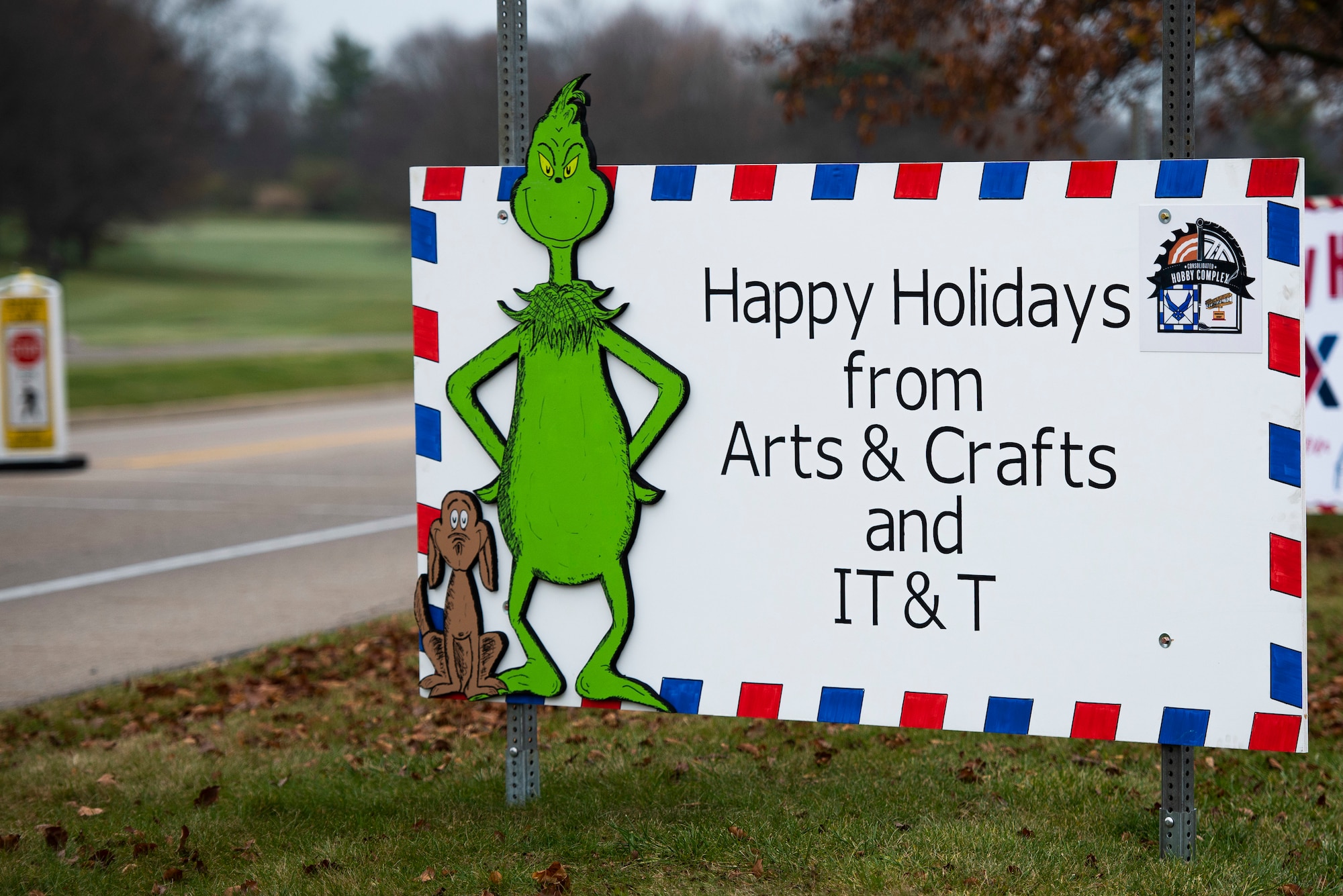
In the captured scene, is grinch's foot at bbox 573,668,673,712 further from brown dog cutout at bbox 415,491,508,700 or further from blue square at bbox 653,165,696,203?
blue square at bbox 653,165,696,203

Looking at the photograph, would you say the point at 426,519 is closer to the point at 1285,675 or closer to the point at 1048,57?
the point at 1285,675

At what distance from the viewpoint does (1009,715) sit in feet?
12.7

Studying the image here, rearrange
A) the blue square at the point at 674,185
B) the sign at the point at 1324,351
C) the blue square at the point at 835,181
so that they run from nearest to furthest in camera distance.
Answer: the blue square at the point at 835,181 < the blue square at the point at 674,185 < the sign at the point at 1324,351

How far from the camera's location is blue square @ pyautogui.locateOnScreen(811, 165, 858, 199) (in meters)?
3.88

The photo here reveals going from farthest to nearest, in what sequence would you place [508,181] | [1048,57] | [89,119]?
[89,119]
[1048,57]
[508,181]

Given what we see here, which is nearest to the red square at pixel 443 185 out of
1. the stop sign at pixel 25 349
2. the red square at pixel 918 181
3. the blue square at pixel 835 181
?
the blue square at pixel 835 181

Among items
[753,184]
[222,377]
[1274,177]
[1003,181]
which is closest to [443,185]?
[753,184]

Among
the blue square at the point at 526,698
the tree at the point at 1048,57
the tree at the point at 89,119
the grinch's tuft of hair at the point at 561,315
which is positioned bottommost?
the blue square at the point at 526,698

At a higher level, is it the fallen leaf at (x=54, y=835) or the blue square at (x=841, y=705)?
the blue square at (x=841, y=705)

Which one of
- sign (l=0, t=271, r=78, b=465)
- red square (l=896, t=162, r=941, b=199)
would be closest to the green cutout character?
red square (l=896, t=162, r=941, b=199)

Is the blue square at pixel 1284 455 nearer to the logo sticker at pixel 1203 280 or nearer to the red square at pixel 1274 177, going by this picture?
the logo sticker at pixel 1203 280

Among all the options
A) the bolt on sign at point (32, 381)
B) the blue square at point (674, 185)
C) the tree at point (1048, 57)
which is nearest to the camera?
the blue square at point (674, 185)

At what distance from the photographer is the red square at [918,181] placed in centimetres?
382

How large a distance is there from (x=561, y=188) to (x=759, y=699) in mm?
1607
